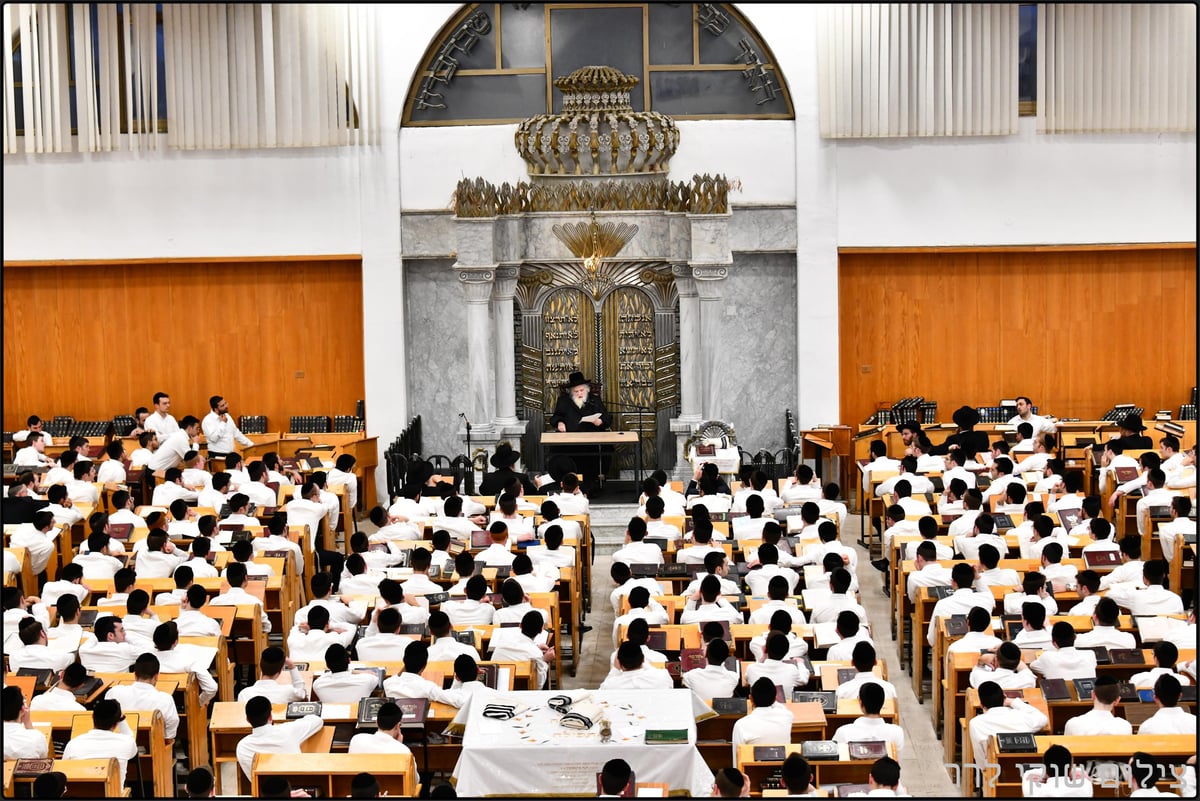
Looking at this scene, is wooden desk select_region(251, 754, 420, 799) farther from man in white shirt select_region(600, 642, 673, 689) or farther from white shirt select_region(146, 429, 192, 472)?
white shirt select_region(146, 429, 192, 472)

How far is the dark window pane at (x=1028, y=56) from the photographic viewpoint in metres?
18.4

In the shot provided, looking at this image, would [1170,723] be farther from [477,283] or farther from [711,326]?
[477,283]

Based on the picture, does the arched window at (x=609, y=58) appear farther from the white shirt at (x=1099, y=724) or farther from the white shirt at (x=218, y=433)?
the white shirt at (x=1099, y=724)

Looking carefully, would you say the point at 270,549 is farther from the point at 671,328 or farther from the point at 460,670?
the point at 671,328

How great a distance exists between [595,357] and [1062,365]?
19.9 ft

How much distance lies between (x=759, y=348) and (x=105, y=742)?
12.3 m

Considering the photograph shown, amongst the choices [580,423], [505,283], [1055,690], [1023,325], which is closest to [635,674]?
[1055,690]

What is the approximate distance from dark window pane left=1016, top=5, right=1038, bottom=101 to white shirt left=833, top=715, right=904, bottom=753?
12.3 m

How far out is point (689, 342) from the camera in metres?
18.2

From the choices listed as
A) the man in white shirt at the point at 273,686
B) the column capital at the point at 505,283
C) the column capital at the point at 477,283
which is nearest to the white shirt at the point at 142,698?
the man in white shirt at the point at 273,686

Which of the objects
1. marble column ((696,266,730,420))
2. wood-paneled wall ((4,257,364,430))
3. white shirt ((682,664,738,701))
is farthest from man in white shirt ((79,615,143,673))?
wood-paneled wall ((4,257,364,430))

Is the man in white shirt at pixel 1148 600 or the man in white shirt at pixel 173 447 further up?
the man in white shirt at pixel 173 447

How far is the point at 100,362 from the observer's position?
19.4m

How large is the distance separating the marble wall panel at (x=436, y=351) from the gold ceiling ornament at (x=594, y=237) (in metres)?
1.71
